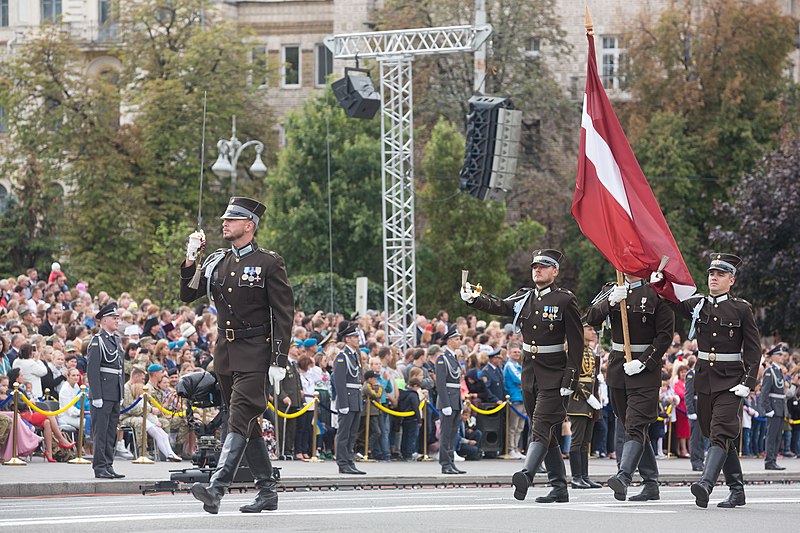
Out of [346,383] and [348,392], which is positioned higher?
[346,383]

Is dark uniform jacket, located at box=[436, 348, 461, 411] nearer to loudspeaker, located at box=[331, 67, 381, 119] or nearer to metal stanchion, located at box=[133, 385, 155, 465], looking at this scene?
metal stanchion, located at box=[133, 385, 155, 465]

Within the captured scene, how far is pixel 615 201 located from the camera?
15633 millimetres

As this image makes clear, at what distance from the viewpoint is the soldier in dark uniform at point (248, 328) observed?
12797 mm

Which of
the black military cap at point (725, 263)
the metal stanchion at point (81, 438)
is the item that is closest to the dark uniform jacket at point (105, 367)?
the metal stanchion at point (81, 438)

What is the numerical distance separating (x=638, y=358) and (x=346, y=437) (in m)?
7.13

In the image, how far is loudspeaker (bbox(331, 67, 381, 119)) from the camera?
104 ft

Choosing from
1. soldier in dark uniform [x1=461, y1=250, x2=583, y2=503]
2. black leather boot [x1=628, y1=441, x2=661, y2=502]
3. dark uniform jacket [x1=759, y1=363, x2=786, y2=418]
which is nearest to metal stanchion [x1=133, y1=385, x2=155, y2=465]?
soldier in dark uniform [x1=461, y1=250, x2=583, y2=503]

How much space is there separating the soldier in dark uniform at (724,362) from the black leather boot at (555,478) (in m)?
1.24

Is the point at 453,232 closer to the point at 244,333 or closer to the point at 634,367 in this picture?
the point at 634,367

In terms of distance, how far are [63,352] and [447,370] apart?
5.25 metres

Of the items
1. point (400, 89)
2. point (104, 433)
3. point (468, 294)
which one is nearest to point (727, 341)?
point (468, 294)

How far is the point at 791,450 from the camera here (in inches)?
1208

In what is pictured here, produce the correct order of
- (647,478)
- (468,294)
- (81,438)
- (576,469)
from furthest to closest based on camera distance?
(81,438)
(576,469)
(647,478)
(468,294)

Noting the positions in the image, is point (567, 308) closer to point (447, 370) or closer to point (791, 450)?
point (447, 370)
